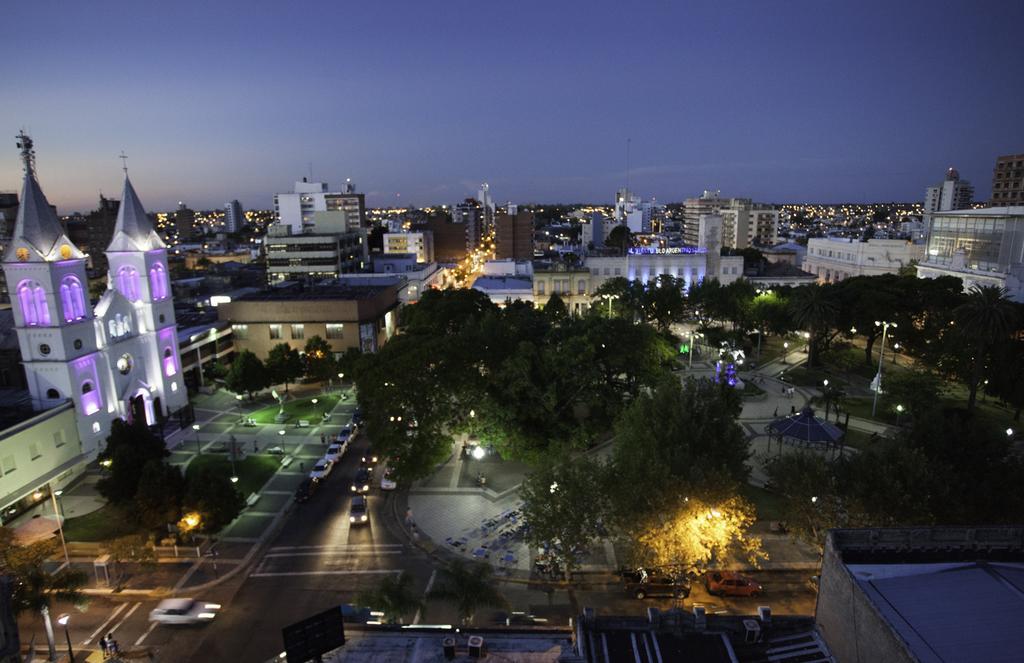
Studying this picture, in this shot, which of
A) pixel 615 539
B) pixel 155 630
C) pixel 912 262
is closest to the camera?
pixel 155 630

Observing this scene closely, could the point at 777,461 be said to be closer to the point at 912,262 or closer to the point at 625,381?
the point at 625,381

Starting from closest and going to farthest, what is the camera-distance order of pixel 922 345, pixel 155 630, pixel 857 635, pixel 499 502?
pixel 857 635
pixel 155 630
pixel 499 502
pixel 922 345

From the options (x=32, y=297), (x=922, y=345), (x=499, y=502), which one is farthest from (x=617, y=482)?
(x=922, y=345)

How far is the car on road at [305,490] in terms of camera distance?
35.6m

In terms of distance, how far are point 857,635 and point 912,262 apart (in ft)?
323

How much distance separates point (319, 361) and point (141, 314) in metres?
15.4

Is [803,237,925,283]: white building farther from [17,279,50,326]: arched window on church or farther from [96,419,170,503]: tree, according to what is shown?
[17,279,50,326]: arched window on church

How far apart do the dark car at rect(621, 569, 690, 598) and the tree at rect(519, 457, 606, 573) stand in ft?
9.21

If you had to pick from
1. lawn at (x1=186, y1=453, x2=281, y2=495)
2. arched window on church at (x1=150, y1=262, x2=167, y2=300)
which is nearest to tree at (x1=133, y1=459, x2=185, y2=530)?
lawn at (x1=186, y1=453, x2=281, y2=495)

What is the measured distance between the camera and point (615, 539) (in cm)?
→ 2903

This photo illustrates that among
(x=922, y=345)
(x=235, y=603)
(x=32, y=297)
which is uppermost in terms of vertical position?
(x=32, y=297)

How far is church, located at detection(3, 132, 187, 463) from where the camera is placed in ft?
130

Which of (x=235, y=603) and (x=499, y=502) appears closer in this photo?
(x=235, y=603)

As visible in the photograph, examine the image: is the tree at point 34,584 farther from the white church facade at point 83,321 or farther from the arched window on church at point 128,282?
the arched window on church at point 128,282
